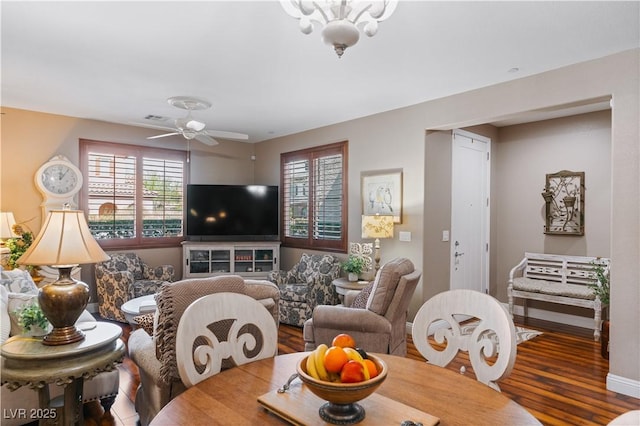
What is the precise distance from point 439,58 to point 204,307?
9.03 ft

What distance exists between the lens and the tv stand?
6.09m

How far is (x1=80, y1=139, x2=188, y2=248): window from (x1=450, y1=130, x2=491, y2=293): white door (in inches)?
165

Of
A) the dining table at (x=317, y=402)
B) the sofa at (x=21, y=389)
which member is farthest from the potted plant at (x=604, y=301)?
the sofa at (x=21, y=389)

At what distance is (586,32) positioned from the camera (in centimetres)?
276

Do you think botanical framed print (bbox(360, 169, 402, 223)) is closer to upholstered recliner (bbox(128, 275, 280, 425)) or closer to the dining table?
upholstered recliner (bbox(128, 275, 280, 425))

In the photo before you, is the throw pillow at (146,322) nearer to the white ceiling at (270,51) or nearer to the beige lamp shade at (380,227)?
the white ceiling at (270,51)

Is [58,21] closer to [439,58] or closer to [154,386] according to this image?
[154,386]

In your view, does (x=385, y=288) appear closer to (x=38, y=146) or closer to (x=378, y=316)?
(x=378, y=316)

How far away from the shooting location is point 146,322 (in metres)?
3.40

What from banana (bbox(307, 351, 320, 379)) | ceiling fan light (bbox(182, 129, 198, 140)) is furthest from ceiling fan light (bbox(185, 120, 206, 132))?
banana (bbox(307, 351, 320, 379))

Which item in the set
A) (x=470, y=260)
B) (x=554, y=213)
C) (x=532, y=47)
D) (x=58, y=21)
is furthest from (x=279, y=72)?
(x=554, y=213)

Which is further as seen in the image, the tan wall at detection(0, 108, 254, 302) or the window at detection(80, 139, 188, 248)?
the window at detection(80, 139, 188, 248)

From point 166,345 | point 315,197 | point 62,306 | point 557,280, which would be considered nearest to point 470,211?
point 557,280

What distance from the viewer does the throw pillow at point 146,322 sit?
332 cm
